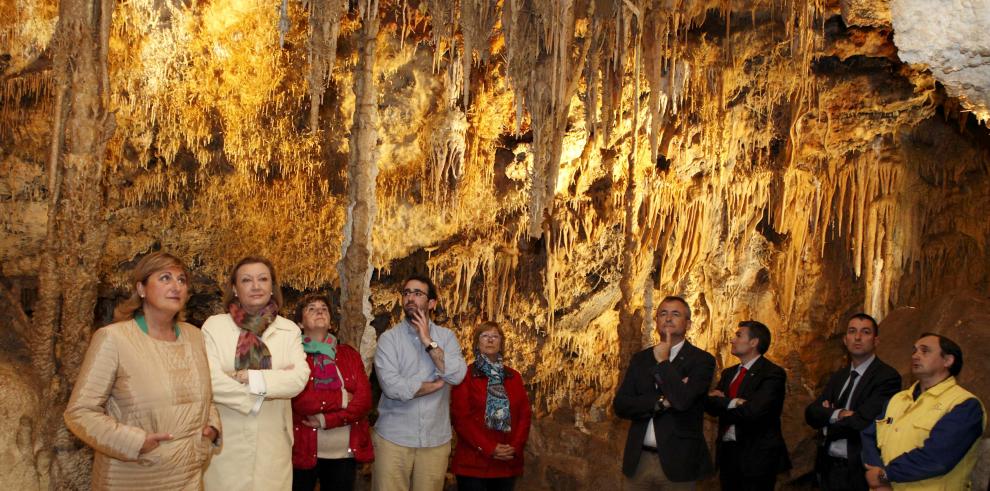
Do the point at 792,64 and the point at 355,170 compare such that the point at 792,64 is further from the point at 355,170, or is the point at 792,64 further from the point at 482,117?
the point at 355,170

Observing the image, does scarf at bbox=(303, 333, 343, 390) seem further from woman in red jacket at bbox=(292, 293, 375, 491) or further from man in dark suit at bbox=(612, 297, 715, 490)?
man in dark suit at bbox=(612, 297, 715, 490)

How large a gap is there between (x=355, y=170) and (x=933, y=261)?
5235mm

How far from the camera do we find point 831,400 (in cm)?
467

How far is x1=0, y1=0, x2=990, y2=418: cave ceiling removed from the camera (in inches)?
291

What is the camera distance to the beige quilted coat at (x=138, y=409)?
3111 millimetres

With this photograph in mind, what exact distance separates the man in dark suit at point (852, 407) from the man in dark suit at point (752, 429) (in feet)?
0.68

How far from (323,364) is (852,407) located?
8.62 feet

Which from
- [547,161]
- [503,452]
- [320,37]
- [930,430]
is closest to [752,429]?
[930,430]

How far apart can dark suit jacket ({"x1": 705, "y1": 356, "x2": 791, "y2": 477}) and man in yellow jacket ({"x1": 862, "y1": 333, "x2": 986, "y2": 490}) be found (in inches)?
25.0

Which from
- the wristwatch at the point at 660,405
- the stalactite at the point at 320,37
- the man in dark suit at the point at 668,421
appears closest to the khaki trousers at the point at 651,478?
the man in dark suit at the point at 668,421

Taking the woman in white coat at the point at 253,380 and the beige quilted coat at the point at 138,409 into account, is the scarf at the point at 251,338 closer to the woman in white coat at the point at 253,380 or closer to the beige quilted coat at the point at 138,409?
the woman in white coat at the point at 253,380

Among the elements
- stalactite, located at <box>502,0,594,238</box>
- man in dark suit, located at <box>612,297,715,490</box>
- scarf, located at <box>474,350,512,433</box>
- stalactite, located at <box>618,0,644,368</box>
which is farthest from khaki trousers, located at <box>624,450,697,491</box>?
stalactite, located at <box>618,0,644,368</box>

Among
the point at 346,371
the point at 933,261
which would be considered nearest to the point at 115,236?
the point at 346,371

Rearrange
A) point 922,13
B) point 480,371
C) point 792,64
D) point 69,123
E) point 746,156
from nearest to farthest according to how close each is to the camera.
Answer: point 922,13 → point 480,371 → point 69,123 → point 792,64 → point 746,156
